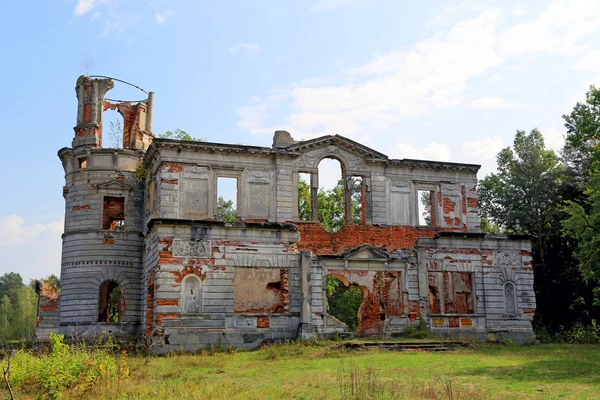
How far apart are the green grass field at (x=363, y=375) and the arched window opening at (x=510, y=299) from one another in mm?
4829

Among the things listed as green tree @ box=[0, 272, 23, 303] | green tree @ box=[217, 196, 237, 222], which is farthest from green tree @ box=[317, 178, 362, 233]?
green tree @ box=[0, 272, 23, 303]

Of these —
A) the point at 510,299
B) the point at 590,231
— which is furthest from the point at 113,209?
the point at 590,231

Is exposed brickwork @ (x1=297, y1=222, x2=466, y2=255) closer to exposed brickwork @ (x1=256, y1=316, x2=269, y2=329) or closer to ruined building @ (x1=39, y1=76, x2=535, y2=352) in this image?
ruined building @ (x1=39, y1=76, x2=535, y2=352)

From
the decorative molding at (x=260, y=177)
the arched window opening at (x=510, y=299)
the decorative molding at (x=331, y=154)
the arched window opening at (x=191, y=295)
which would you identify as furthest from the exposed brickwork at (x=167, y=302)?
the arched window opening at (x=510, y=299)

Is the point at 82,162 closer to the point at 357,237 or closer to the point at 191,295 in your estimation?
the point at 191,295

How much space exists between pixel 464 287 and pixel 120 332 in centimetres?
1694

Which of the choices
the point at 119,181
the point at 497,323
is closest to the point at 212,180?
the point at 119,181

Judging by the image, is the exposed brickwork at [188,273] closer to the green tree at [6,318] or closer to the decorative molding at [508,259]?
the decorative molding at [508,259]

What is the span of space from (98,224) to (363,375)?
16.7m

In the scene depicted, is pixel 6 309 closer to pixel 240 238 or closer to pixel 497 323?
pixel 240 238

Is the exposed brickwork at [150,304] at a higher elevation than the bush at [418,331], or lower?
higher

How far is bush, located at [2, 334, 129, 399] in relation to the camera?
1111 cm

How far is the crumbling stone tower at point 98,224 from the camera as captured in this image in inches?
1033

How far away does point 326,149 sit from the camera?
26.6 metres
